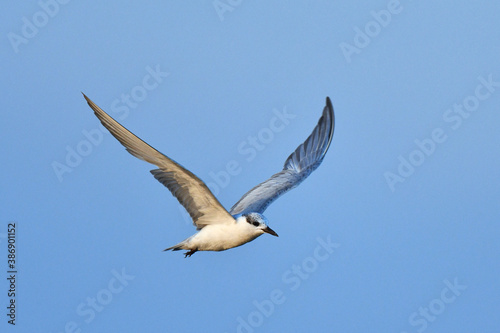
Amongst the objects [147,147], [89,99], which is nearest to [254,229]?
[147,147]

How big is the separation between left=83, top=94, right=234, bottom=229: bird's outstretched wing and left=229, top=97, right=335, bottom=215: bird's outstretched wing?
2.32 meters

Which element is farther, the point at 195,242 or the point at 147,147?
the point at 195,242

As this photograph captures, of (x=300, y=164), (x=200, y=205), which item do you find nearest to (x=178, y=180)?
(x=200, y=205)

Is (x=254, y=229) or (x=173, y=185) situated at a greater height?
(x=173, y=185)

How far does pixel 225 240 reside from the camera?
1305 cm

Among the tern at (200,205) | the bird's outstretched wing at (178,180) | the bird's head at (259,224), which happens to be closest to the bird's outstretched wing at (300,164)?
the tern at (200,205)

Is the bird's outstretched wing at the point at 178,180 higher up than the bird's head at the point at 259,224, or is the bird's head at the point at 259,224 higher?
the bird's outstretched wing at the point at 178,180

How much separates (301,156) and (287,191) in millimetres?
1879

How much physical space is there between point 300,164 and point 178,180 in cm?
529

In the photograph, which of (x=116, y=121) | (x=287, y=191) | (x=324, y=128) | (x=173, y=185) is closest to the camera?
(x=116, y=121)

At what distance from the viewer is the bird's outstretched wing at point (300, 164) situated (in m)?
15.7

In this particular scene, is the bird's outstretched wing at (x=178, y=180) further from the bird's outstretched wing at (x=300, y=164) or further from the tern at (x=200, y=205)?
the bird's outstretched wing at (x=300, y=164)

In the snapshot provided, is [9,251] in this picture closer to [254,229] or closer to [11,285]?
[11,285]

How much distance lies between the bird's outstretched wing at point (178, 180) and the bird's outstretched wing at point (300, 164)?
232 cm
